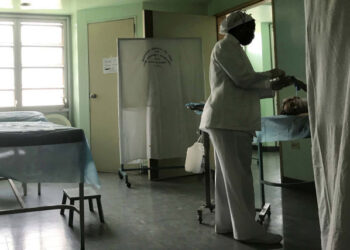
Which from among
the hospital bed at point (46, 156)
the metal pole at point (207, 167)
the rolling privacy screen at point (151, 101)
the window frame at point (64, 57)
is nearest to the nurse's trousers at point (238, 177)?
the metal pole at point (207, 167)

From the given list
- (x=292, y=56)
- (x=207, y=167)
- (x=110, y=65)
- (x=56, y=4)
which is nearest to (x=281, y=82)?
(x=207, y=167)

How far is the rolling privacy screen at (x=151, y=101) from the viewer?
447 centimetres

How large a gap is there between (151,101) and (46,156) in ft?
7.63

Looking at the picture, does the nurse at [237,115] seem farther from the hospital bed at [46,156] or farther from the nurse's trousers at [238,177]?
the hospital bed at [46,156]

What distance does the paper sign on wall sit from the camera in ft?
18.0

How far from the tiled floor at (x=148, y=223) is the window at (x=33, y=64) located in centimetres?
209

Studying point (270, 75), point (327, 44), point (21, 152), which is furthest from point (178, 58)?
point (327, 44)

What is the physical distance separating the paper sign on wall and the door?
0.05 ft

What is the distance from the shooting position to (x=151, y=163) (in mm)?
4684

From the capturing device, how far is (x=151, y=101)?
4.48 meters

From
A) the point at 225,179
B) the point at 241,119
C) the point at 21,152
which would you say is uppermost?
the point at 241,119

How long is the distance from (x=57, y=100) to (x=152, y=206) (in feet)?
11.1

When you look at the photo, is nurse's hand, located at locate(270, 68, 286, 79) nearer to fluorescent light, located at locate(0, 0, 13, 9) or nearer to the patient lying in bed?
the patient lying in bed

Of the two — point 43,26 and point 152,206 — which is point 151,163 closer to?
point 152,206
